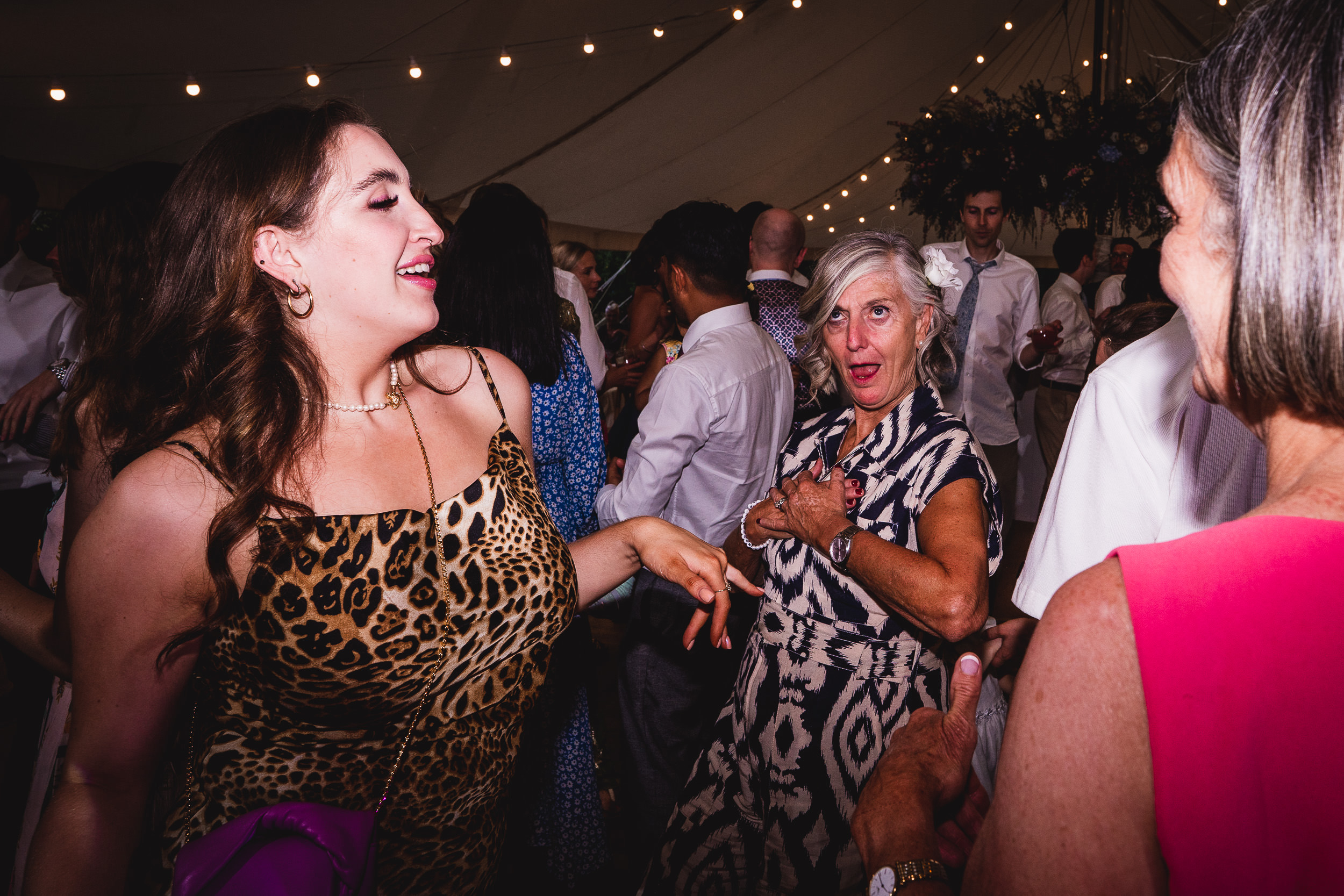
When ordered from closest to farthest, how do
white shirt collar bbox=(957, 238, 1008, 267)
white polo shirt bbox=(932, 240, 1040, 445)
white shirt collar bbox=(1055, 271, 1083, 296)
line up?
white polo shirt bbox=(932, 240, 1040, 445), white shirt collar bbox=(957, 238, 1008, 267), white shirt collar bbox=(1055, 271, 1083, 296)

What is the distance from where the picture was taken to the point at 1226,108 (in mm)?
618

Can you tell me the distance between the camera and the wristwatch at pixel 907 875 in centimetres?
86

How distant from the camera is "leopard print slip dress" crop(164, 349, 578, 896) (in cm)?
116

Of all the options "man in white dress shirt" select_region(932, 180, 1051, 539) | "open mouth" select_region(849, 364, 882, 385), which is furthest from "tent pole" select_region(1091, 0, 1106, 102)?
"open mouth" select_region(849, 364, 882, 385)

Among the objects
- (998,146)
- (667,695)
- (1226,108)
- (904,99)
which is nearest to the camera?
(1226,108)

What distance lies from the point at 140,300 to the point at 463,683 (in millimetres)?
1132

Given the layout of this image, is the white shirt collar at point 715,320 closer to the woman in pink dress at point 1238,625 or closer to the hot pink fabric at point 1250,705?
the woman in pink dress at point 1238,625

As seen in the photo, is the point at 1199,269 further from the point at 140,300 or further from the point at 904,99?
the point at 904,99

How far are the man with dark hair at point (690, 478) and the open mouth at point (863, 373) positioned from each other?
0.62 meters

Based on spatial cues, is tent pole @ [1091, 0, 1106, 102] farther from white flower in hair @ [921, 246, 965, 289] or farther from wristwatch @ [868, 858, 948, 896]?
wristwatch @ [868, 858, 948, 896]

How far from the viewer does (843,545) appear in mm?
1662

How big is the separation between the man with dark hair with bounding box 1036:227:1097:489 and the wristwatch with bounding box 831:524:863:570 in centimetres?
404

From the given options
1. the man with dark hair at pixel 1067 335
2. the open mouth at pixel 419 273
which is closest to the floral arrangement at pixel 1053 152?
the man with dark hair at pixel 1067 335

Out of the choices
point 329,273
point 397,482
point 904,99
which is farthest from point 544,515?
point 904,99
